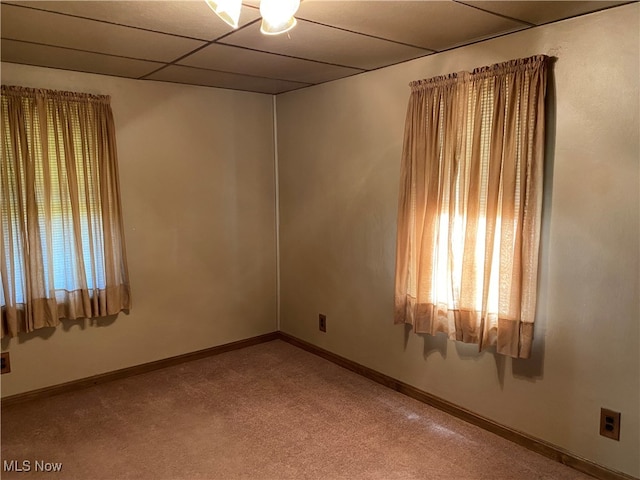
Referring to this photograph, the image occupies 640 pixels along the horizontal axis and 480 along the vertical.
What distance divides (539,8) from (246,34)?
137 centimetres

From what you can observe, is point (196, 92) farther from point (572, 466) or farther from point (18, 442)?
point (572, 466)

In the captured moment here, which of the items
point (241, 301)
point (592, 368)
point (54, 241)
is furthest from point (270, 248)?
point (592, 368)

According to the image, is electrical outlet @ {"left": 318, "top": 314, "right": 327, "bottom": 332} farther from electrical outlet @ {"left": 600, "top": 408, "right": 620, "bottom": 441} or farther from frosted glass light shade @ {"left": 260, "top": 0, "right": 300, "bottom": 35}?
frosted glass light shade @ {"left": 260, "top": 0, "right": 300, "bottom": 35}

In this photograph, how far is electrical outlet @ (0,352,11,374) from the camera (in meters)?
3.09

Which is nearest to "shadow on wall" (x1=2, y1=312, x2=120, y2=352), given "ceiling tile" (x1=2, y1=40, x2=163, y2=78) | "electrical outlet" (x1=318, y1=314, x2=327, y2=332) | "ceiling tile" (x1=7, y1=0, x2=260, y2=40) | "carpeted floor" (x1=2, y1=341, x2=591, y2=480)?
"carpeted floor" (x1=2, y1=341, x2=591, y2=480)

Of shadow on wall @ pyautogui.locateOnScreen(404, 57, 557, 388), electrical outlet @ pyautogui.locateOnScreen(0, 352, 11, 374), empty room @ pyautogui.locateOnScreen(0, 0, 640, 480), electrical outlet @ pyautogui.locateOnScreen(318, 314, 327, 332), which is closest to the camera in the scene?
empty room @ pyautogui.locateOnScreen(0, 0, 640, 480)

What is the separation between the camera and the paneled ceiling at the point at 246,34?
207 centimetres

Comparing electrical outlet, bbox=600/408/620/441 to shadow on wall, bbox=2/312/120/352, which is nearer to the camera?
electrical outlet, bbox=600/408/620/441

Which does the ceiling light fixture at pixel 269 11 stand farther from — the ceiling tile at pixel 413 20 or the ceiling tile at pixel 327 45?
the ceiling tile at pixel 327 45

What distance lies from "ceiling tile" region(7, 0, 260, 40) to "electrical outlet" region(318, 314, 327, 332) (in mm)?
2326

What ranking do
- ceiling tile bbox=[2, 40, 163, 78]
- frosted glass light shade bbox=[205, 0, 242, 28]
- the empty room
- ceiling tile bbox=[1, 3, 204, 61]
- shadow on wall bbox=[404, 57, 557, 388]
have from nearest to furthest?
frosted glass light shade bbox=[205, 0, 242, 28] < ceiling tile bbox=[1, 3, 204, 61] < the empty room < shadow on wall bbox=[404, 57, 557, 388] < ceiling tile bbox=[2, 40, 163, 78]

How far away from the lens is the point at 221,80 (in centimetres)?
356

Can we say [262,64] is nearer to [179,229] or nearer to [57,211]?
[179,229]

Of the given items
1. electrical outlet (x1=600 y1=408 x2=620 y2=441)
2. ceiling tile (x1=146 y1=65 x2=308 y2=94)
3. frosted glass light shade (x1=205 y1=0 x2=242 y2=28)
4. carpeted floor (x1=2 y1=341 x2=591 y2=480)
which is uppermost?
ceiling tile (x1=146 y1=65 x2=308 y2=94)
